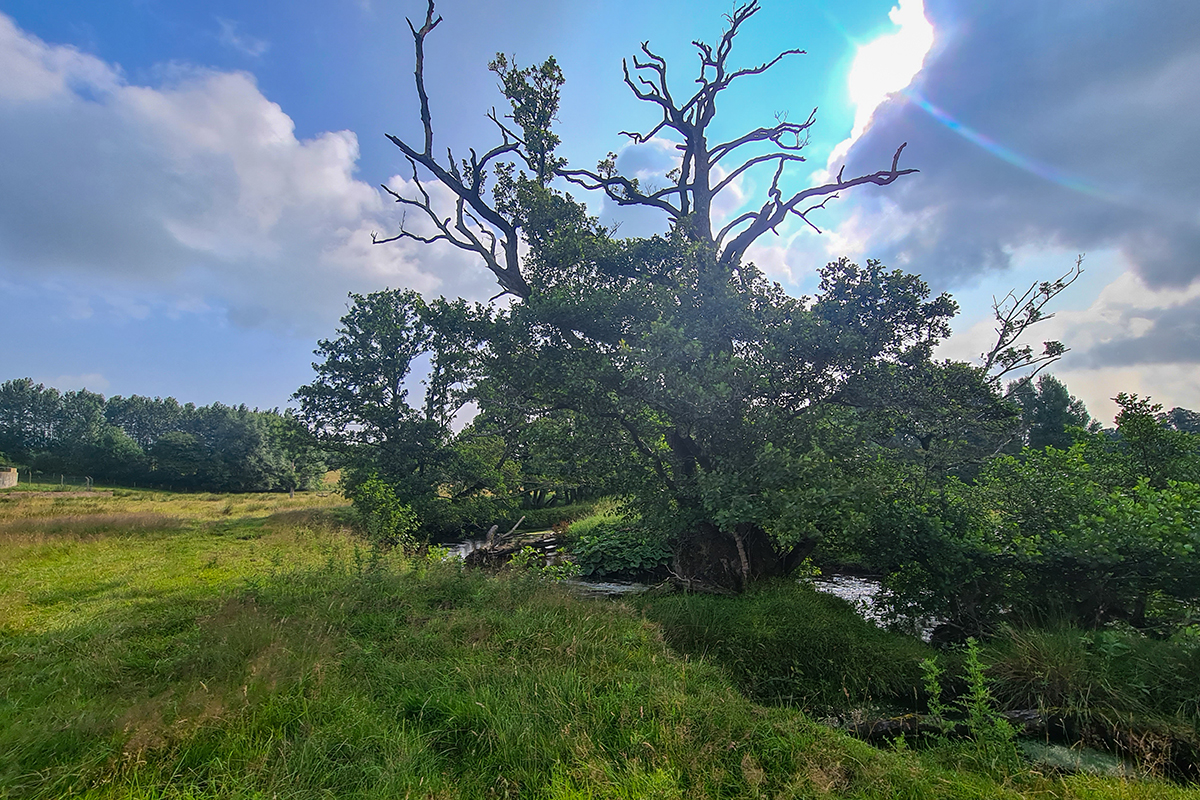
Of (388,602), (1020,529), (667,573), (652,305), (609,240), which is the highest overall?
(609,240)

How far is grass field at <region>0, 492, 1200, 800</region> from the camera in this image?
384 centimetres

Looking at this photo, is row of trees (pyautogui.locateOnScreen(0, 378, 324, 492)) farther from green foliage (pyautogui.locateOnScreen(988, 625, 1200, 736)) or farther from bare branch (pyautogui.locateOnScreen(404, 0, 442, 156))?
green foliage (pyautogui.locateOnScreen(988, 625, 1200, 736))

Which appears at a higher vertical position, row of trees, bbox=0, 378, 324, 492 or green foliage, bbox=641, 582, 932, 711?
row of trees, bbox=0, 378, 324, 492

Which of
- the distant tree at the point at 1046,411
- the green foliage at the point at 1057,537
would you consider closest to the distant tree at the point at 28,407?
the green foliage at the point at 1057,537

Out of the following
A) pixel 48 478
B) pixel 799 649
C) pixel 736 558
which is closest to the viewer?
pixel 799 649

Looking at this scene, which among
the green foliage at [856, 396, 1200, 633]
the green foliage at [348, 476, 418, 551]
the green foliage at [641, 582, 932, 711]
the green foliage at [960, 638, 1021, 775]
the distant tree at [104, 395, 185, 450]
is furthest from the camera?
the distant tree at [104, 395, 185, 450]

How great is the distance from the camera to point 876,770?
4133 millimetres

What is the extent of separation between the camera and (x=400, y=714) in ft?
16.3

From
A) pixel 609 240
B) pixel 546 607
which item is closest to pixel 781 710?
pixel 546 607

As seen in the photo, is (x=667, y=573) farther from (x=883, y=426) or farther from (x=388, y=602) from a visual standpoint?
(x=388, y=602)

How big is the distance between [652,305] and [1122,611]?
30.3 ft

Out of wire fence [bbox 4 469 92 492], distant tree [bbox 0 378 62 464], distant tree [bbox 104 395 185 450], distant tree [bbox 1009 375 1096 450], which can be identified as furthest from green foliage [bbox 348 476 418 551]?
distant tree [bbox 104 395 185 450]

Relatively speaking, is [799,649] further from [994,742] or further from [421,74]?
[421,74]

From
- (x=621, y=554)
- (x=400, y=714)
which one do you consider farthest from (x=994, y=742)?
(x=621, y=554)
